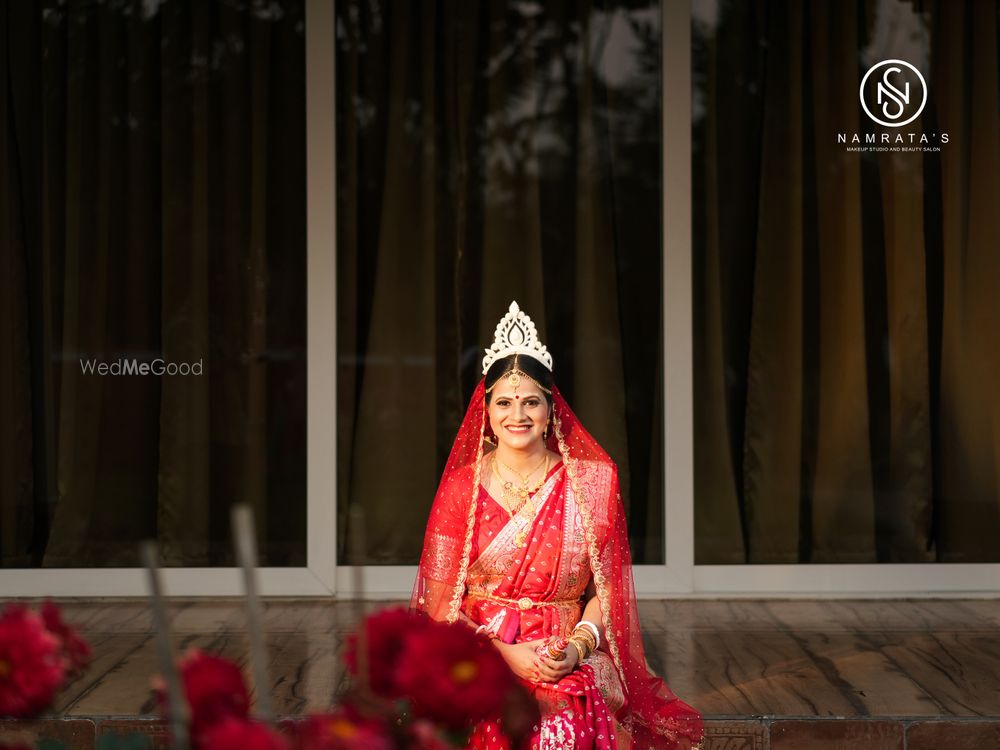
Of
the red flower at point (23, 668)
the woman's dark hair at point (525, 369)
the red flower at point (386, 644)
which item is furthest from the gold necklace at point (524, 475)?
the red flower at point (23, 668)

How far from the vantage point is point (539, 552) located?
9.21 ft

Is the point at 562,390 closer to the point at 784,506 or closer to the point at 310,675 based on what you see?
the point at 784,506

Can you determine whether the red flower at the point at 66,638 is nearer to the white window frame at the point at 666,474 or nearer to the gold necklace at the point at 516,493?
the gold necklace at the point at 516,493

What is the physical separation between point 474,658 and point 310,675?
241 centimetres

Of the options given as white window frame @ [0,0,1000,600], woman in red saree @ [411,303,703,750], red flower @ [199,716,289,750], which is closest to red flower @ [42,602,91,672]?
red flower @ [199,716,289,750]

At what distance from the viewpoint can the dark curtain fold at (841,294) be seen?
15.3 feet

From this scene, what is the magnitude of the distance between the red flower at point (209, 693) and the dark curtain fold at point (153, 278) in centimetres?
353

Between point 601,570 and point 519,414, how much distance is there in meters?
0.41

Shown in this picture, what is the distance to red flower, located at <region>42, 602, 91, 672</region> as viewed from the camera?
125 cm

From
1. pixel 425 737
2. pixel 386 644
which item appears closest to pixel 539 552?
pixel 386 644

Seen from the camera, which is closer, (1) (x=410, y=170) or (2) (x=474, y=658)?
(2) (x=474, y=658)

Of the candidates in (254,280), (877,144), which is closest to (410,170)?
(254,280)

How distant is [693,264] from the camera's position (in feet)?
15.4

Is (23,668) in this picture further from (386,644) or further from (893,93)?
(893,93)
